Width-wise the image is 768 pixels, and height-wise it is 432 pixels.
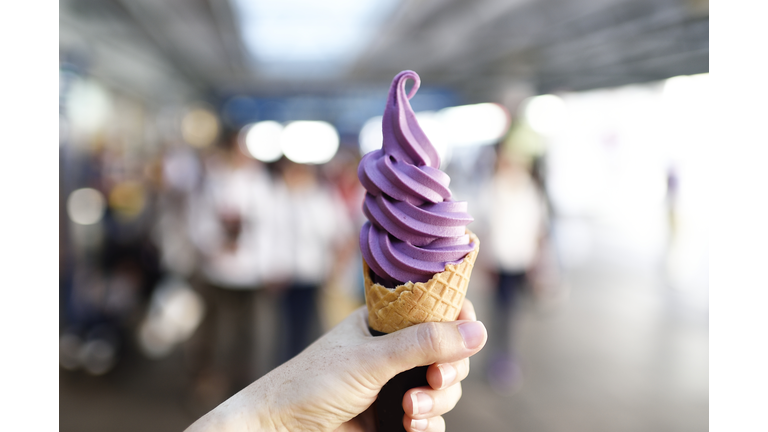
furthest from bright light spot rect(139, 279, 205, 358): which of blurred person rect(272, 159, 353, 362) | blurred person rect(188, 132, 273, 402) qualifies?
blurred person rect(272, 159, 353, 362)

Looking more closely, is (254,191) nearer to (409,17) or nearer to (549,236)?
(549,236)

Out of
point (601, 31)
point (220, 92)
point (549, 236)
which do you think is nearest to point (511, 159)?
point (549, 236)

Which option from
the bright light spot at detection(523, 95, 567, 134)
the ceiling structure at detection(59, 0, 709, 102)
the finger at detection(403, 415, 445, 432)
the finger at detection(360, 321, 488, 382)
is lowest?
the finger at detection(403, 415, 445, 432)

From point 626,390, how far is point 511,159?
7.60 feet

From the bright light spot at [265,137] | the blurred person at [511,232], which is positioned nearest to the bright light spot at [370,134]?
the bright light spot at [265,137]

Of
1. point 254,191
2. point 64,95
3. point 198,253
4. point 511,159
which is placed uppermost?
point 64,95

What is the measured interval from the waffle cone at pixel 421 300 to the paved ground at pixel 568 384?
2.42 meters

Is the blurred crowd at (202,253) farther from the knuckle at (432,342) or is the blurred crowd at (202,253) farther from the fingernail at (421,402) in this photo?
the knuckle at (432,342)

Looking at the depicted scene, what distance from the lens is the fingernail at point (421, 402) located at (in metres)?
1.31

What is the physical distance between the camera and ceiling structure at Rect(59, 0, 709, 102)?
320 inches

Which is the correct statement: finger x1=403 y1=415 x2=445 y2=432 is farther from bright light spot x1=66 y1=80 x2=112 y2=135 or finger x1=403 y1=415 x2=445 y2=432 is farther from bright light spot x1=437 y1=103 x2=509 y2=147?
bright light spot x1=437 y1=103 x2=509 y2=147

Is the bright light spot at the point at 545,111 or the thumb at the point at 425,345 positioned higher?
the bright light spot at the point at 545,111

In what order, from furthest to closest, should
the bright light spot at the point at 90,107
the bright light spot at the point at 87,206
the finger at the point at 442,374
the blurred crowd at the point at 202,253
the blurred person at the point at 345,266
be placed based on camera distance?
the bright light spot at the point at 90,107
the bright light spot at the point at 87,206
the blurred person at the point at 345,266
the blurred crowd at the point at 202,253
the finger at the point at 442,374

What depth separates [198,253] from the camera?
3.88 m
